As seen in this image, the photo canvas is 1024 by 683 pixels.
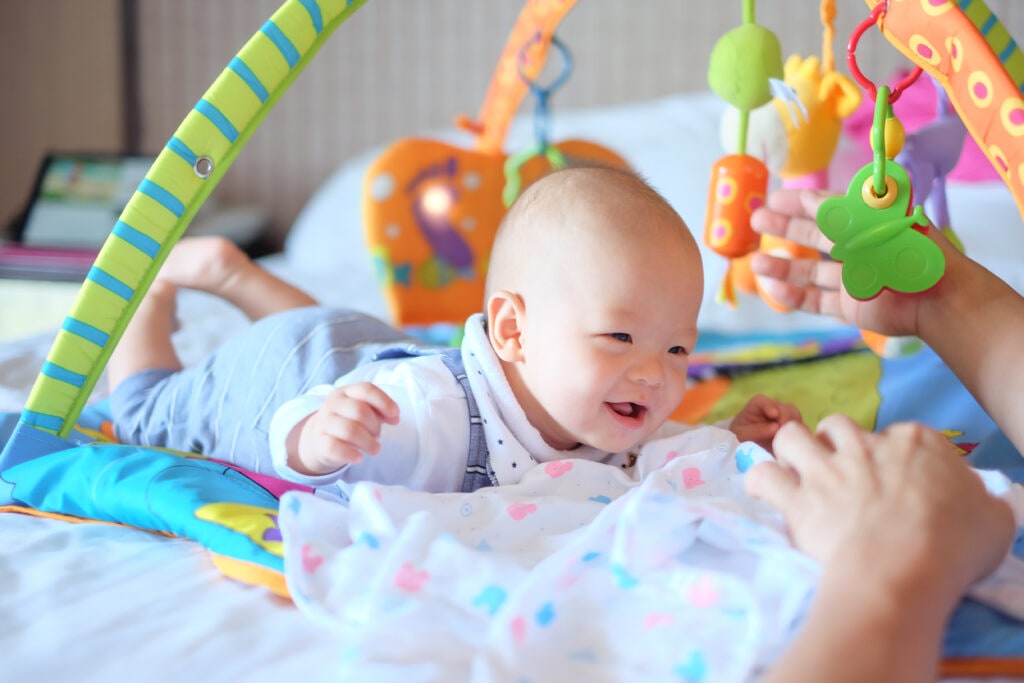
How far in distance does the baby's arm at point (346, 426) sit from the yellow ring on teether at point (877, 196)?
442mm

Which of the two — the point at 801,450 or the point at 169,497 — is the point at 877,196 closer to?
the point at 801,450

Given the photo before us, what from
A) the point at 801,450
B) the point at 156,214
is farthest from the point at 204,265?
the point at 801,450

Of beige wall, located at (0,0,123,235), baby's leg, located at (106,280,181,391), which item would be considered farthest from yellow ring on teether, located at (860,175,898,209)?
beige wall, located at (0,0,123,235)

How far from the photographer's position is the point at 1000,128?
0.77 meters

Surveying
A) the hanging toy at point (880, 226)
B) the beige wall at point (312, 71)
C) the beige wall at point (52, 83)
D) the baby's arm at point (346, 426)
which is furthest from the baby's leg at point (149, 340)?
the beige wall at point (52, 83)

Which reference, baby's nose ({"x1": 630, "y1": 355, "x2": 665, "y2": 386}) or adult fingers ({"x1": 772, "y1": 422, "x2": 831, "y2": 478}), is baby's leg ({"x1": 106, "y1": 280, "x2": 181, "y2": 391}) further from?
adult fingers ({"x1": 772, "y1": 422, "x2": 831, "y2": 478})

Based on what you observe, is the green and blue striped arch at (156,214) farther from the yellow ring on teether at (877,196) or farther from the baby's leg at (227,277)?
the yellow ring on teether at (877,196)

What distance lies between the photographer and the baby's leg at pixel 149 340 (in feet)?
3.76

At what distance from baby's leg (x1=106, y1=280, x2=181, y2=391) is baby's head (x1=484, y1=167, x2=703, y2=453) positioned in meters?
0.50

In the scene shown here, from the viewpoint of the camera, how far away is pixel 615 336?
0.80 meters

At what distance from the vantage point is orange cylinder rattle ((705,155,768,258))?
105cm

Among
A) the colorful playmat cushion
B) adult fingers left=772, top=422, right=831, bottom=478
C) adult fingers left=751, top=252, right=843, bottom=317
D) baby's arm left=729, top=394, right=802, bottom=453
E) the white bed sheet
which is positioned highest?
adult fingers left=751, top=252, right=843, bottom=317

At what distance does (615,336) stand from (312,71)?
7.65 ft

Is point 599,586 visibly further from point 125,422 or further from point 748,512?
point 125,422
